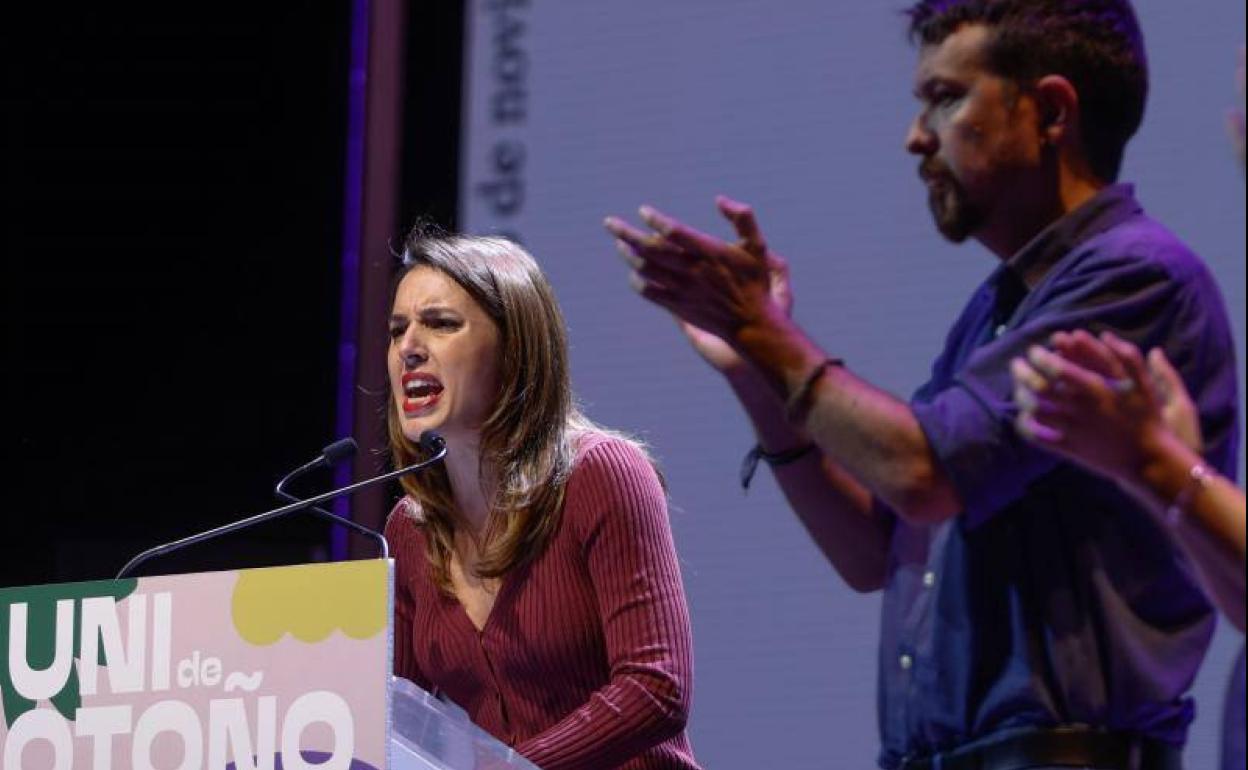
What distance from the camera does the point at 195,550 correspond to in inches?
165

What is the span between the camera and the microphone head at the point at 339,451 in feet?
8.29

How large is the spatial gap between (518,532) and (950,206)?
0.78 meters

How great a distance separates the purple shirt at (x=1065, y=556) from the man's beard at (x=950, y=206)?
0.15 m

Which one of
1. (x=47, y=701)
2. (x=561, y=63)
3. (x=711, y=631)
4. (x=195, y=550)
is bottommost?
(x=195, y=550)

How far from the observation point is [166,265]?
14.1 ft

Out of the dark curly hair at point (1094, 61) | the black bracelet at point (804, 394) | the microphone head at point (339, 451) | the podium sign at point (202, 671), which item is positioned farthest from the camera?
the microphone head at point (339, 451)

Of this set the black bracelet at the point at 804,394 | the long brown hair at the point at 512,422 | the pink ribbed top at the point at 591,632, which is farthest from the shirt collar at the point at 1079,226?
the long brown hair at the point at 512,422

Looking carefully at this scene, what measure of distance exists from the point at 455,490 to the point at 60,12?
2.02m

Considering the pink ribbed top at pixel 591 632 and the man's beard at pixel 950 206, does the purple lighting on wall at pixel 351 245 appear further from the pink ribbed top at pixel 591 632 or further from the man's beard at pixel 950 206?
the man's beard at pixel 950 206

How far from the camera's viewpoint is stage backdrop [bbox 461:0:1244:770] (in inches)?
111

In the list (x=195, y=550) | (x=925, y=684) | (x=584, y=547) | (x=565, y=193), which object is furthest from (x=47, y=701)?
(x=195, y=550)

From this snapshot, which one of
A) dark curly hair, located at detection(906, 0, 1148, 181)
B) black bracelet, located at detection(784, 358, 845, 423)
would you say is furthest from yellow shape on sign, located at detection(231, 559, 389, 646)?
dark curly hair, located at detection(906, 0, 1148, 181)

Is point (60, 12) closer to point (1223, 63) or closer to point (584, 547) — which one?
point (584, 547)

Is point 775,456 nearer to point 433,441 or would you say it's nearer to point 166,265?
point 433,441
